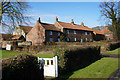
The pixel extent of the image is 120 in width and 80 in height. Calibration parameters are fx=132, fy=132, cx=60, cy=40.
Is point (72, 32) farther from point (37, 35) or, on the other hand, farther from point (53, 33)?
point (37, 35)

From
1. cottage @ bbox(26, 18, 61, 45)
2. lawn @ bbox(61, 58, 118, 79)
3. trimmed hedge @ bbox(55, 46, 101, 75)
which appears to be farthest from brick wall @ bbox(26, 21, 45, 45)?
lawn @ bbox(61, 58, 118, 79)

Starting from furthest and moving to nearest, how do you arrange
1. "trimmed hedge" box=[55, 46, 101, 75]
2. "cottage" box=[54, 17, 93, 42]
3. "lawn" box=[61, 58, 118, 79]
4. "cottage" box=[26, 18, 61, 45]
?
"cottage" box=[54, 17, 93, 42] < "cottage" box=[26, 18, 61, 45] < "trimmed hedge" box=[55, 46, 101, 75] < "lawn" box=[61, 58, 118, 79]

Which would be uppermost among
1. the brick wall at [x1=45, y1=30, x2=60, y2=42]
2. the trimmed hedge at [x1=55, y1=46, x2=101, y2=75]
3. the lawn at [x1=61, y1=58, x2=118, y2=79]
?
the brick wall at [x1=45, y1=30, x2=60, y2=42]

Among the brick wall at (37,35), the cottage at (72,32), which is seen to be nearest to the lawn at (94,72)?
the brick wall at (37,35)

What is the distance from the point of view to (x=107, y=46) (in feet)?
86.0

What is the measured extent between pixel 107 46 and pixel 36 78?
2254cm

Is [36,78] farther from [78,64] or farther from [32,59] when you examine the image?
[78,64]

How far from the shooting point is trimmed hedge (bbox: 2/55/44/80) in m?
4.71

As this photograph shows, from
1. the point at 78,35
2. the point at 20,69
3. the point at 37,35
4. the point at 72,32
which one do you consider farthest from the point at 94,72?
the point at 78,35

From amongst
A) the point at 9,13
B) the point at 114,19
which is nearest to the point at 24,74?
the point at 9,13

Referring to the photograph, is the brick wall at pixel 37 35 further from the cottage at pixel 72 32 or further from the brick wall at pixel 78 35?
the brick wall at pixel 78 35

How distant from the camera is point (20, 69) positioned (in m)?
5.25

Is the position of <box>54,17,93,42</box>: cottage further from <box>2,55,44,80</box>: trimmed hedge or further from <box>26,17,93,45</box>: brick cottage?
<box>2,55,44,80</box>: trimmed hedge

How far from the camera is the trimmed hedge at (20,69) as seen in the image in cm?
471
